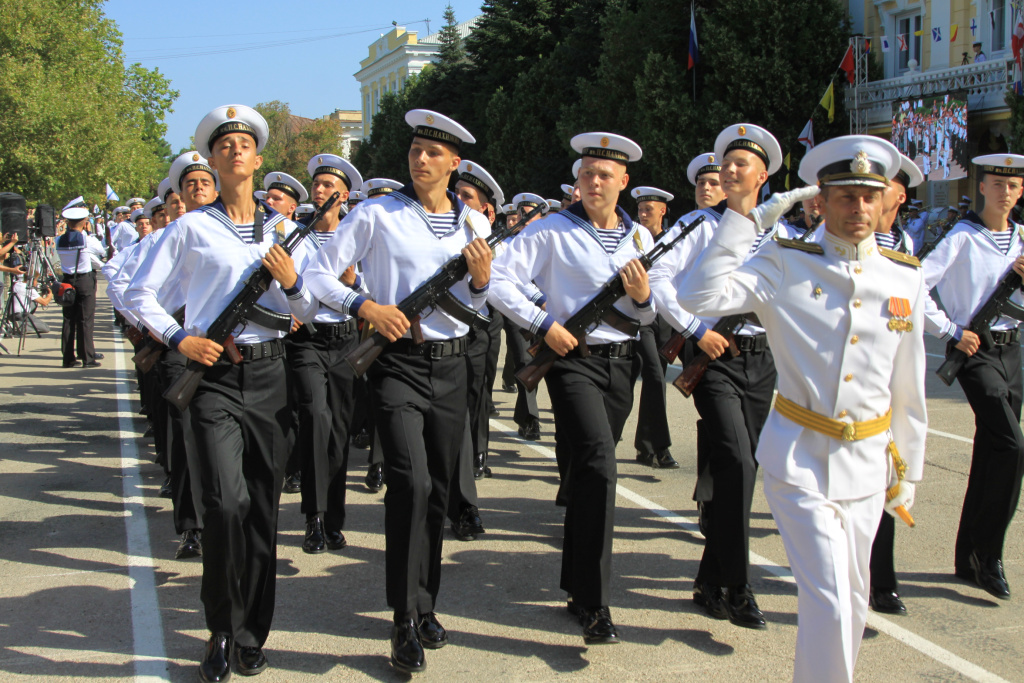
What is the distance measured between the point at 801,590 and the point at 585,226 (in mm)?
2398

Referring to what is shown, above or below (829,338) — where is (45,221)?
above

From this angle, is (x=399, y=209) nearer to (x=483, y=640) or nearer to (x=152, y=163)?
(x=483, y=640)

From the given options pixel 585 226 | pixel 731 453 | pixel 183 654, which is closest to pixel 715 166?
pixel 585 226

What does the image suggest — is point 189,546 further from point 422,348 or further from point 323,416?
point 422,348

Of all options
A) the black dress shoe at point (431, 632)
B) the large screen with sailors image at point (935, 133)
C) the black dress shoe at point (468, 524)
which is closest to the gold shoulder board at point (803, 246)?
the black dress shoe at point (431, 632)

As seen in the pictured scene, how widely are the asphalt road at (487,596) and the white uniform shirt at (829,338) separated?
117 cm

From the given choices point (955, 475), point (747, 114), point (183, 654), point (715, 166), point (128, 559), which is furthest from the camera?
point (747, 114)

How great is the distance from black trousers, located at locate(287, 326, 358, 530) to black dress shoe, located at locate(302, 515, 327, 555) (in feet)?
0.16

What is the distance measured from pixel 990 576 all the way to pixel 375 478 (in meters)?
4.36

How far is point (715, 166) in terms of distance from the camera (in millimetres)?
6965

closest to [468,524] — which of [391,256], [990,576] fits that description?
[391,256]

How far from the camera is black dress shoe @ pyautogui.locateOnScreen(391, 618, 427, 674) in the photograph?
426cm

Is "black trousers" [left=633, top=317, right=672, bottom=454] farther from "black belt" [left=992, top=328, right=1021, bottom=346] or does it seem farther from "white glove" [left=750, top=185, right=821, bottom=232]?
"white glove" [left=750, top=185, right=821, bottom=232]

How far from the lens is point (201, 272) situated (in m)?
4.62
